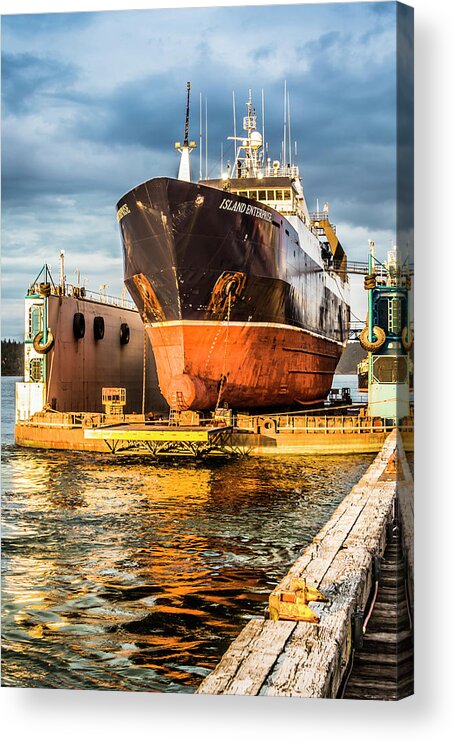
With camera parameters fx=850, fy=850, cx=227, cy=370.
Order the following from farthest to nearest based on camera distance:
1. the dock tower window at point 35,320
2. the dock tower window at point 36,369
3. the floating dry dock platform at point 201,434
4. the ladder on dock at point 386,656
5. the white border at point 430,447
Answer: the dock tower window at point 36,369
the floating dry dock platform at point 201,434
the dock tower window at point 35,320
the white border at point 430,447
the ladder on dock at point 386,656

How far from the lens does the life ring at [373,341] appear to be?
26.2 ft

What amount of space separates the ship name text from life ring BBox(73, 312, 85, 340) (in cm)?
339

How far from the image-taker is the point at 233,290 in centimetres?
1408

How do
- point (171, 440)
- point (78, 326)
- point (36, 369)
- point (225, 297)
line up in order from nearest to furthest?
point (36, 369)
point (171, 440)
point (78, 326)
point (225, 297)

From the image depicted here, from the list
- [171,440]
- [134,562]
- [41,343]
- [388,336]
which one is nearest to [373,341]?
[388,336]

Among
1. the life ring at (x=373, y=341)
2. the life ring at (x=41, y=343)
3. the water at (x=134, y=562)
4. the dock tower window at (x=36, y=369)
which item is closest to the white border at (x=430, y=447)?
the water at (x=134, y=562)

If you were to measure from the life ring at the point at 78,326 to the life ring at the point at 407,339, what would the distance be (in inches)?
202

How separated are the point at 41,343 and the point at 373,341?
4.82 meters

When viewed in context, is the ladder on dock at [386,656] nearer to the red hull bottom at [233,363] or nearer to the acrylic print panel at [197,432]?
the acrylic print panel at [197,432]

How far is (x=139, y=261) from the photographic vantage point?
1241 centimetres

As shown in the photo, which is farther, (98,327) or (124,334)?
(98,327)

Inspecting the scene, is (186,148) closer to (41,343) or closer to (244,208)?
(41,343)

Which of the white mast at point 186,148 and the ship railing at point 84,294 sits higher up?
the white mast at point 186,148

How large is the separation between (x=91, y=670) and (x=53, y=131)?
498 cm
